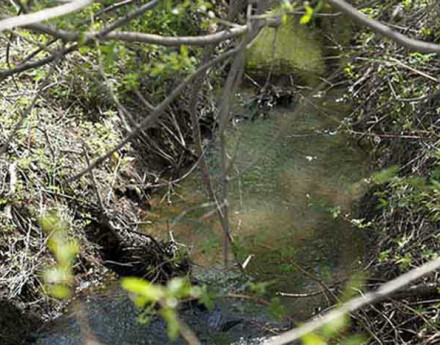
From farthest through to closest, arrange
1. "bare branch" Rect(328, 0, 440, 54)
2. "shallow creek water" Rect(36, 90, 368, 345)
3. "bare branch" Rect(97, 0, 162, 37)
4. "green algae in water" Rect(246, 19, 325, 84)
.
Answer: "green algae in water" Rect(246, 19, 325, 84), "shallow creek water" Rect(36, 90, 368, 345), "bare branch" Rect(328, 0, 440, 54), "bare branch" Rect(97, 0, 162, 37)

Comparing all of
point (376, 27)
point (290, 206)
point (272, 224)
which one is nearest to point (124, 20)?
point (376, 27)

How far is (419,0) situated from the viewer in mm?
5293

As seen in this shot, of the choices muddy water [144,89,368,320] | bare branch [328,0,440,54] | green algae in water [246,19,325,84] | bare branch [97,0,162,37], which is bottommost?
green algae in water [246,19,325,84]

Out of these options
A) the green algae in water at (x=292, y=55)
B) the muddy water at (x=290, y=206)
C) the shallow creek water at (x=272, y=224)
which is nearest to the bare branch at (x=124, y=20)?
the shallow creek water at (x=272, y=224)

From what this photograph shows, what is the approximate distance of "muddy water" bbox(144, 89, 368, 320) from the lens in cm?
528

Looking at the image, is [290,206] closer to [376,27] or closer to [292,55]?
[376,27]

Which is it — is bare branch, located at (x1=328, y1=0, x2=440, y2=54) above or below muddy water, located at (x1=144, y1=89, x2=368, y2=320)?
above

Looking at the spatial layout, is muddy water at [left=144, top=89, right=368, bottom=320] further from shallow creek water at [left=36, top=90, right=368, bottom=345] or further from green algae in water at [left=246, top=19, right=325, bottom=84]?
green algae in water at [left=246, top=19, right=325, bottom=84]

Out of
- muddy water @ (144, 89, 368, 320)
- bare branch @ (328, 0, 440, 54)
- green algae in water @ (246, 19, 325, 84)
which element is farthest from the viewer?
green algae in water @ (246, 19, 325, 84)

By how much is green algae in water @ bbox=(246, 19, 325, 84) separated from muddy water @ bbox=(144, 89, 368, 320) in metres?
1.22

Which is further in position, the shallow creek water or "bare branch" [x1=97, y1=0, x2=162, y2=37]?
the shallow creek water

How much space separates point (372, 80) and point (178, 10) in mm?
4634

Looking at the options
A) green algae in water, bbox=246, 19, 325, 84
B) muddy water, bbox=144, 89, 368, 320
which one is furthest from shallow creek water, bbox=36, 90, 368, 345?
green algae in water, bbox=246, 19, 325, 84

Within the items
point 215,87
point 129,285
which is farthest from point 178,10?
point 215,87
